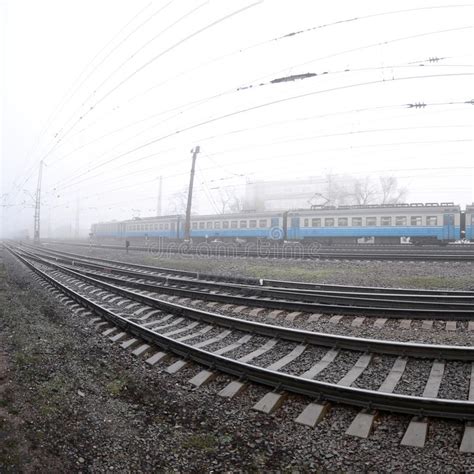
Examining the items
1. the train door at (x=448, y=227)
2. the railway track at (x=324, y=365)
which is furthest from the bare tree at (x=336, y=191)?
the railway track at (x=324, y=365)

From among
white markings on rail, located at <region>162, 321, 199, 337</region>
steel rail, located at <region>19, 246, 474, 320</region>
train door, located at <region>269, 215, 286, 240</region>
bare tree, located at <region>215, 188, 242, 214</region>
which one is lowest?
white markings on rail, located at <region>162, 321, 199, 337</region>

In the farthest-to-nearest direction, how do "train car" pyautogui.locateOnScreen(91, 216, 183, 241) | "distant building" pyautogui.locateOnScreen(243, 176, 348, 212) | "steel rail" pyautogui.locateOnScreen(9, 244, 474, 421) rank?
"distant building" pyautogui.locateOnScreen(243, 176, 348, 212), "train car" pyautogui.locateOnScreen(91, 216, 183, 241), "steel rail" pyautogui.locateOnScreen(9, 244, 474, 421)

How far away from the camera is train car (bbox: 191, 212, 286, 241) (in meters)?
28.7

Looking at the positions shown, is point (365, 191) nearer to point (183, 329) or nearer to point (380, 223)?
point (380, 223)

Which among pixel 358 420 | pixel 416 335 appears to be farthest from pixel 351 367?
pixel 416 335

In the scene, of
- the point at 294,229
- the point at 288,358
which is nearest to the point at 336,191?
the point at 294,229

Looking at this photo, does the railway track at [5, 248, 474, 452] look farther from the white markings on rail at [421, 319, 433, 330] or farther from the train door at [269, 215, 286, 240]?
the train door at [269, 215, 286, 240]

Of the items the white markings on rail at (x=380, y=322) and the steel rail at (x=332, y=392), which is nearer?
the steel rail at (x=332, y=392)

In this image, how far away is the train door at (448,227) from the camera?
22281 millimetres

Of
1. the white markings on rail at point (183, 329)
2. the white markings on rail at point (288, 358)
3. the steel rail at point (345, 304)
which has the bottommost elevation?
the white markings on rail at point (183, 329)

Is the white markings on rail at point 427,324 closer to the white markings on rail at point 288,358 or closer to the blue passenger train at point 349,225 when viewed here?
the white markings on rail at point 288,358

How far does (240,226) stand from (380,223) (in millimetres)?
11720

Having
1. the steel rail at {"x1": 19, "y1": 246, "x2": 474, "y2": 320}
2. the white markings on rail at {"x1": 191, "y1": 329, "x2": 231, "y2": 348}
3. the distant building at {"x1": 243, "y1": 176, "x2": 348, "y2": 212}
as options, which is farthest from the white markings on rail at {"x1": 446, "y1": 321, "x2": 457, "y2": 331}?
the distant building at {"x1": 243, "y1": 176, "x2": 348, "y2": 212}

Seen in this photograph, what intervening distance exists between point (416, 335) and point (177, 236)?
32.8m
